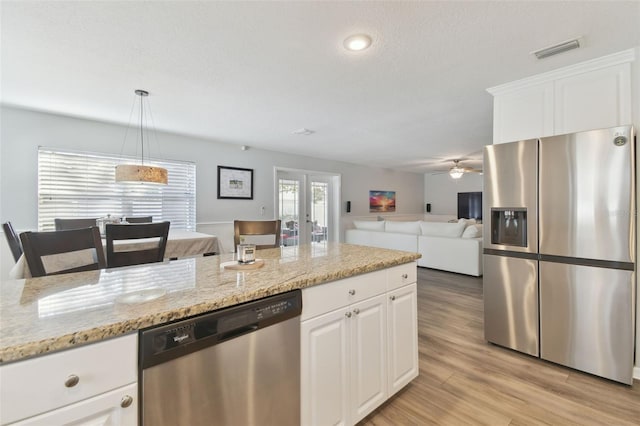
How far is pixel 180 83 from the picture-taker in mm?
2590

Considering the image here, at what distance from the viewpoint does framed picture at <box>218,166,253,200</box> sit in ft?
16.8

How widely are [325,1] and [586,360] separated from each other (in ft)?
9.66

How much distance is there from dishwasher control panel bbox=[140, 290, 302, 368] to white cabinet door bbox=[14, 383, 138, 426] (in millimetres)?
90

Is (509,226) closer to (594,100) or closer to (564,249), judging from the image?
(564,249)

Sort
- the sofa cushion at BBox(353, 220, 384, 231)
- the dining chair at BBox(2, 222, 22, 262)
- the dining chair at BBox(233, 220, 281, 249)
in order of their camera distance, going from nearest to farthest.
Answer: the dining chair at BBox(2, 222, 22, 262) → the dining chair at BBox(233, 220, 281, 249) → the sofa cushion at BBox(353, 220, 384, 231)

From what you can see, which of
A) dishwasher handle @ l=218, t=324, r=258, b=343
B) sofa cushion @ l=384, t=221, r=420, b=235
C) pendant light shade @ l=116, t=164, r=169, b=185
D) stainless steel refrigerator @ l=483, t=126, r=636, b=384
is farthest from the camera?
sofa cushion @ l=384, t=221, r=420, b=235

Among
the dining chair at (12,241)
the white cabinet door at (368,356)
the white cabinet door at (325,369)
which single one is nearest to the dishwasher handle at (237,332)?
the white cabinet door at (325,369)

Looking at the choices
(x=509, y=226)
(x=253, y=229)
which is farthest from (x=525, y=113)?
(x=253, y=229)

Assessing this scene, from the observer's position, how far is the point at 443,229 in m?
5.13

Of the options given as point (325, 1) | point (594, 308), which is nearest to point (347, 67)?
point (325, 1)

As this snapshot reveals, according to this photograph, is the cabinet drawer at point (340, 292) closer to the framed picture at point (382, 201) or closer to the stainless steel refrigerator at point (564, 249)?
the stainless steel refrigerator at point (564, 249)

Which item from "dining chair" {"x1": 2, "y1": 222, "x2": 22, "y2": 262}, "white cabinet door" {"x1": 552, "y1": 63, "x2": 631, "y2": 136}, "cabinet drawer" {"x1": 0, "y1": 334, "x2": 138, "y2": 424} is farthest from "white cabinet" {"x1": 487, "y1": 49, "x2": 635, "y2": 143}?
"dining chair" {"x1": 2, "y1": 222, "x2": 22, "y2": 262}

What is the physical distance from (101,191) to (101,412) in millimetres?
4121

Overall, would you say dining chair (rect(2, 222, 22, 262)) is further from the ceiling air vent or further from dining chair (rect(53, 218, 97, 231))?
the ceiling air vent
